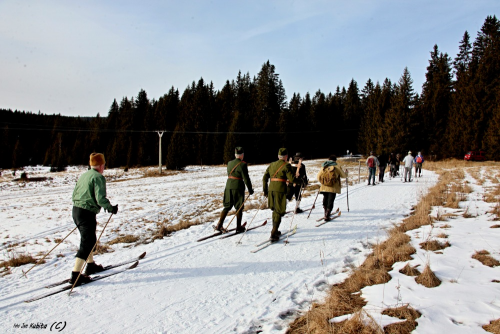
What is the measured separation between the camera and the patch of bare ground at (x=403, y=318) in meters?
3.16

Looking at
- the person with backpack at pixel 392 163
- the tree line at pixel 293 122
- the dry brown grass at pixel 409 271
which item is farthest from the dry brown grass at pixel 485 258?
the tree line at pixel 293 122

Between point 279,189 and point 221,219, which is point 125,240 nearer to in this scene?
point 221,219

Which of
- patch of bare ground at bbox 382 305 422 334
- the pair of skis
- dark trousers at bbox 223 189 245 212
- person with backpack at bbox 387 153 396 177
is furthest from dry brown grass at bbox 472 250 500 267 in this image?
person with backpack at bbox 387 153 396 177

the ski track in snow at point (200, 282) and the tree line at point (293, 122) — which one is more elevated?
the tree line at point (293, 122)

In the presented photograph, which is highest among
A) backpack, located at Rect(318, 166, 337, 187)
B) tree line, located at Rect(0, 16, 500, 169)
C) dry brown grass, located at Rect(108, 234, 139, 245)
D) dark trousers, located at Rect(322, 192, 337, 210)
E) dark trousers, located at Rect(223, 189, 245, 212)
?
tree line, located at Rect(0, 16, 500, 169)

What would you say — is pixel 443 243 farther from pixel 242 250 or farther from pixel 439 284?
pixel 242 250

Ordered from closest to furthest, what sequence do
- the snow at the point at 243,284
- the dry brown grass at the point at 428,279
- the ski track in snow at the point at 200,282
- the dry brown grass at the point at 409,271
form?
the snow at the point at 243,284 → the ski track in snow at the point at 200,282 → the dry brown grass at the point at 428,279 → the dry brown grass at the point at 409,271

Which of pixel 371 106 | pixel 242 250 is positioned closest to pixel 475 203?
pixel 242 250

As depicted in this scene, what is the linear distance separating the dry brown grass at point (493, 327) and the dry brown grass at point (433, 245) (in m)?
2.73

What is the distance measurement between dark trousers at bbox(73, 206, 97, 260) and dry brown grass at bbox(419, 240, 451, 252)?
20.9 ft

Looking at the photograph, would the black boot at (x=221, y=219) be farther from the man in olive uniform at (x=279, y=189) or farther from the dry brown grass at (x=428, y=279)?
the dry brown grass at (x=428, y=279)

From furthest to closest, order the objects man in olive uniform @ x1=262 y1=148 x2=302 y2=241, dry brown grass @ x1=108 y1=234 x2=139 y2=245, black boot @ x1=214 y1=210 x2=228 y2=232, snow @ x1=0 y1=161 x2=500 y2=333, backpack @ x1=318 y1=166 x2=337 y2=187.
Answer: backpack @ x1=318 y1=166 x2=337 y2=187 < dry brown grass @ x1=108 y1=234 x2=139 y2=245 < black boot @ x1=214 y1=210 x2=228 y2=232 < man in olive uniform @ x1=262 y1=148 x2=302 y2=241 < snow @ x1=0 y1=161 x2=500 y2=333

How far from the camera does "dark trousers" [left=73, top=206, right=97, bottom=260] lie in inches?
189

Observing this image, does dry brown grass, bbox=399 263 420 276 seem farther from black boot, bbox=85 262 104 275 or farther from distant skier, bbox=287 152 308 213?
black boot, bbox=85 262 104 275
